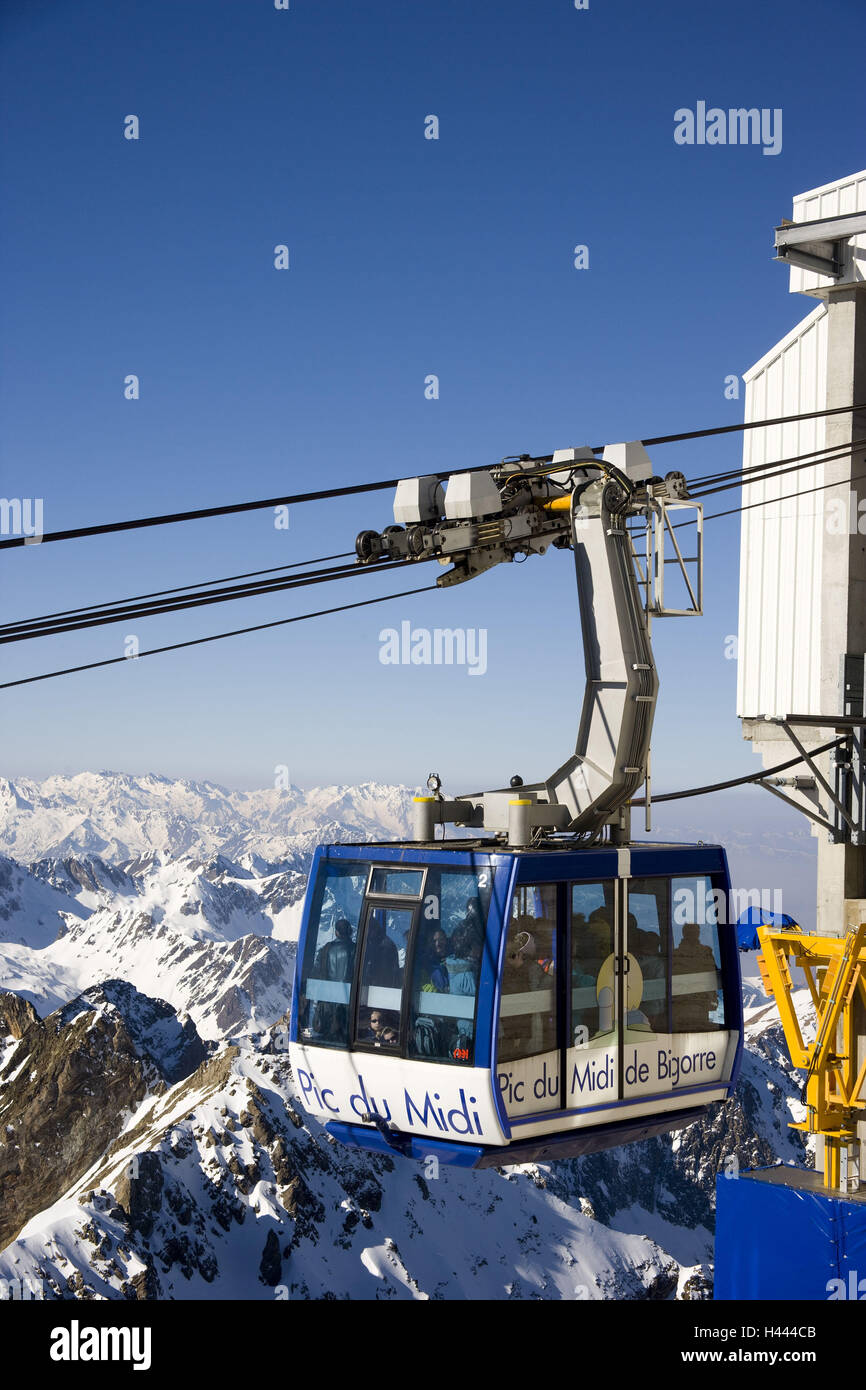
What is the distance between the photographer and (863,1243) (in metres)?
20.8

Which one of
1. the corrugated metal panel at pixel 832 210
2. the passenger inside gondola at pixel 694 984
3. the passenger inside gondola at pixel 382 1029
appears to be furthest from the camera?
the corrugated metal panel at pixel 832 210

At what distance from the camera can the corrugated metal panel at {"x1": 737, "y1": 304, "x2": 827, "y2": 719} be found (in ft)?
85.2

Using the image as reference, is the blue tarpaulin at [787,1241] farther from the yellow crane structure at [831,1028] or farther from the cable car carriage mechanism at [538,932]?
the cable car carriage mechanism at [538,932]

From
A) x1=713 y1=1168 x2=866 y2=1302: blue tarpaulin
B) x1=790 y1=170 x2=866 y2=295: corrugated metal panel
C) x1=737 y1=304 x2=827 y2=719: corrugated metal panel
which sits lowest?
x1=713 y1=1168 x2=866 y2=1302: blue tarpaulin

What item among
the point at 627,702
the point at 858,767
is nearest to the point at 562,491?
the point at 627,702

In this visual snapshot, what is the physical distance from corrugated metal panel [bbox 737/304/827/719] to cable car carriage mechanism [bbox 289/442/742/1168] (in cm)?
1162

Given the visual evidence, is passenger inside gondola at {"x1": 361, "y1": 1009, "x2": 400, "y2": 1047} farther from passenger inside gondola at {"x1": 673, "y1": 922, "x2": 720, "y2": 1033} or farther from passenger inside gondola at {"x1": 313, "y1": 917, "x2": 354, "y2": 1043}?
passenger inside gondola at {"x1": 673, "y1": 922, "x2": 720, "y2": 1033}

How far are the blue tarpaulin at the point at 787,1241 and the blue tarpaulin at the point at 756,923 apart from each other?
13.4ft

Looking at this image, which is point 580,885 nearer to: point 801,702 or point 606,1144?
point 606,1144

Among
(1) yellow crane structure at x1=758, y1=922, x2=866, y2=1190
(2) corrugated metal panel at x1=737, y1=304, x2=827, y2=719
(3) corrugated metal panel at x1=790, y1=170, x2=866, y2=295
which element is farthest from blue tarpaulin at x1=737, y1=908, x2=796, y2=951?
(3) corrugated metal panel at x1=790, y1=170, x2=866, y2=295

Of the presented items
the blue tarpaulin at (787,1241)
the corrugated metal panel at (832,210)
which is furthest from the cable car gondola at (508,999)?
the corrugated metal panel at (832,210)

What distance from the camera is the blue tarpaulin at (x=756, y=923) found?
24.8 metres

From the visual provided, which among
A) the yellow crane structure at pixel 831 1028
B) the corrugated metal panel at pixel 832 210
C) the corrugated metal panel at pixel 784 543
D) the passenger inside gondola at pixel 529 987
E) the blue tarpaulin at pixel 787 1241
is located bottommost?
the blue tarpaulin at pixel 787 1241
